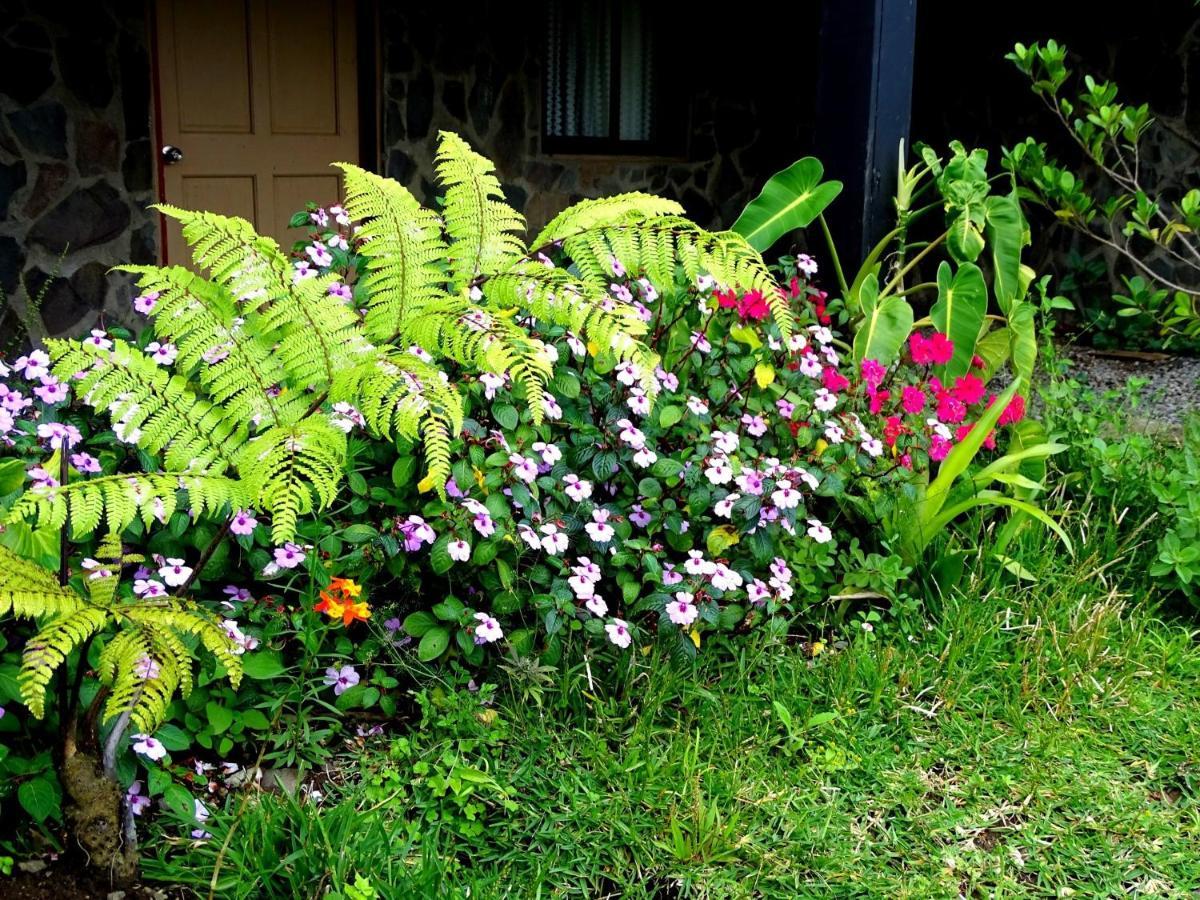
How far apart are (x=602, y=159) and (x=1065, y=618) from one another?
459 centimetres

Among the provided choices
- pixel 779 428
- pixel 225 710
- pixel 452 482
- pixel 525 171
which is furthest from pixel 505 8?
pixel 225 710

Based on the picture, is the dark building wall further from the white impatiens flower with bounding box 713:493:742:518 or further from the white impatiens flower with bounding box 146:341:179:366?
the white impatiens flower with bounding box 713:493:742:518

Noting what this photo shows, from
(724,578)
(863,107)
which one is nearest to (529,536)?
(724,578)

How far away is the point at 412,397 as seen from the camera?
172 centimetres

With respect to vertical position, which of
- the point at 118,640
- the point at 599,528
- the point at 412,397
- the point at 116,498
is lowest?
the point at 599,528

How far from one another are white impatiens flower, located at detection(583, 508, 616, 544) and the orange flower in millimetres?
512

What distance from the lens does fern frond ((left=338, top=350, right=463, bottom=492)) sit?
170 cm

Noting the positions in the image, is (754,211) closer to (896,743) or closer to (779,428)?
(779,428)

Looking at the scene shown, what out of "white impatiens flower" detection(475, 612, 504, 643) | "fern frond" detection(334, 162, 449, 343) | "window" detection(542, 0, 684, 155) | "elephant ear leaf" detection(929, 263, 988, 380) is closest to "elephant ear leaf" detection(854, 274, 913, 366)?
"elephant ear leaf" detection(929, 263, 988, 380)

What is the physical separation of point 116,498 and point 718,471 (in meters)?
1.38

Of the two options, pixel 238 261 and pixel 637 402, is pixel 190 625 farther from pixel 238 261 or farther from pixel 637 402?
pixel 637 402

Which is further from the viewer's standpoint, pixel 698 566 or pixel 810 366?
pixel 810 366

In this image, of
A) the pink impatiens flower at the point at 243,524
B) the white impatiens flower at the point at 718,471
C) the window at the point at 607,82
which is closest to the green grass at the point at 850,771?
the white impatiens flower at the point at 718,471

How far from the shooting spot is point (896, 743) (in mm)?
2521
